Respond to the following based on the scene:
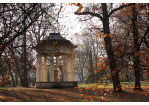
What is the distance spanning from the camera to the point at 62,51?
75.6ft

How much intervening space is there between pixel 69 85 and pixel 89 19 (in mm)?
10903

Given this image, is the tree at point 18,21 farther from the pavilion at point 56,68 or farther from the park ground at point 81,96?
the pavilion at point 56,68

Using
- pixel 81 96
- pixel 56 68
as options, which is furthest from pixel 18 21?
pixel 56 68

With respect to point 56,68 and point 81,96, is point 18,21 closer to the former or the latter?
point 81,96

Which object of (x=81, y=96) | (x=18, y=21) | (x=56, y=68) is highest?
(x=18, y=21)

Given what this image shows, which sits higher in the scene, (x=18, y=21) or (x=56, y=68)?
(x=18, y=21)

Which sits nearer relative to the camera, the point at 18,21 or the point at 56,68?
the point at 18,21

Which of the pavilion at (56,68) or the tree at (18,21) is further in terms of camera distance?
the pavilion at (56,68)

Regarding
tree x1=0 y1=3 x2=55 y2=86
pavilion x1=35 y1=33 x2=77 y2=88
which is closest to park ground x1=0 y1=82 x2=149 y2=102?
tree x1=0 y1=3 x2=55 y2=86

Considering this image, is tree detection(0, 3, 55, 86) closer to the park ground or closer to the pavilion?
the park ground

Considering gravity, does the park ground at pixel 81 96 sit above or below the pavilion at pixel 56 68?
below

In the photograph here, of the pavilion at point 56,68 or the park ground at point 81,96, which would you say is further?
the pavilion at point 56,68

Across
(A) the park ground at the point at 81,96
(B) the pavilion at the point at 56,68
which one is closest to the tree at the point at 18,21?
(A) the park ground at the point at 81,96

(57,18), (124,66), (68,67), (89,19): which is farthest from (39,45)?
(68,67)
